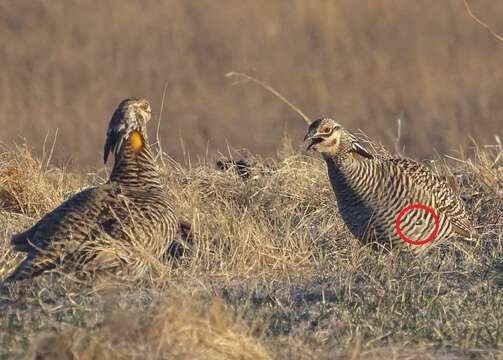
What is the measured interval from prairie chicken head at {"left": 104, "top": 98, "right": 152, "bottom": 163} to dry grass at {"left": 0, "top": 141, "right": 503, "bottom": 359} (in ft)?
1.72

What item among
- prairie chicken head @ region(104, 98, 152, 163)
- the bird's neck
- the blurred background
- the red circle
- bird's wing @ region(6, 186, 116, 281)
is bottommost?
the blurred background

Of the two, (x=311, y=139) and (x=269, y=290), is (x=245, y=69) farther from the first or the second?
(x=269, y=290)

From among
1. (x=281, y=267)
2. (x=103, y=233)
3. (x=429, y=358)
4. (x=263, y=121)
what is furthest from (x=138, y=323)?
(x=263, y=121)

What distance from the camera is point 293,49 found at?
2073 cm

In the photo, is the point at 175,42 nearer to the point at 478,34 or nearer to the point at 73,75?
the point at 73,75

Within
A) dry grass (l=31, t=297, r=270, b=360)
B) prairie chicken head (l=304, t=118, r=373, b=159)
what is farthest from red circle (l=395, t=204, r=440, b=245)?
dry grass (l=31, t=297, r=270, b=360)

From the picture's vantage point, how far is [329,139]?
296 inches

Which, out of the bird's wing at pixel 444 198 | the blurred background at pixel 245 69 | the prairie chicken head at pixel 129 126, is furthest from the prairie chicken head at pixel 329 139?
the blurred background at pixel 245 69

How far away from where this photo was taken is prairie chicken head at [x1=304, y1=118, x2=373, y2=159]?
7500mm

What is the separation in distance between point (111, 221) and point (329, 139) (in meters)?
1.55

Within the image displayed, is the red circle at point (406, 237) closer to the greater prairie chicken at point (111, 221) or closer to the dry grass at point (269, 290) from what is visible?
the dry grass at point (269, 290)

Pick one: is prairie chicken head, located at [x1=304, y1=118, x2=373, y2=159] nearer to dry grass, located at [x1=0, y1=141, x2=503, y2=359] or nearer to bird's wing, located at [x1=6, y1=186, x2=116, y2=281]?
dry grass, located at [x1=0, y1=141, x2=503, y2=359]

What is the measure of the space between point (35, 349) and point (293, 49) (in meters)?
16.2

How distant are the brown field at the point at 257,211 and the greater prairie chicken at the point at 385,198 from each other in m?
0.13
